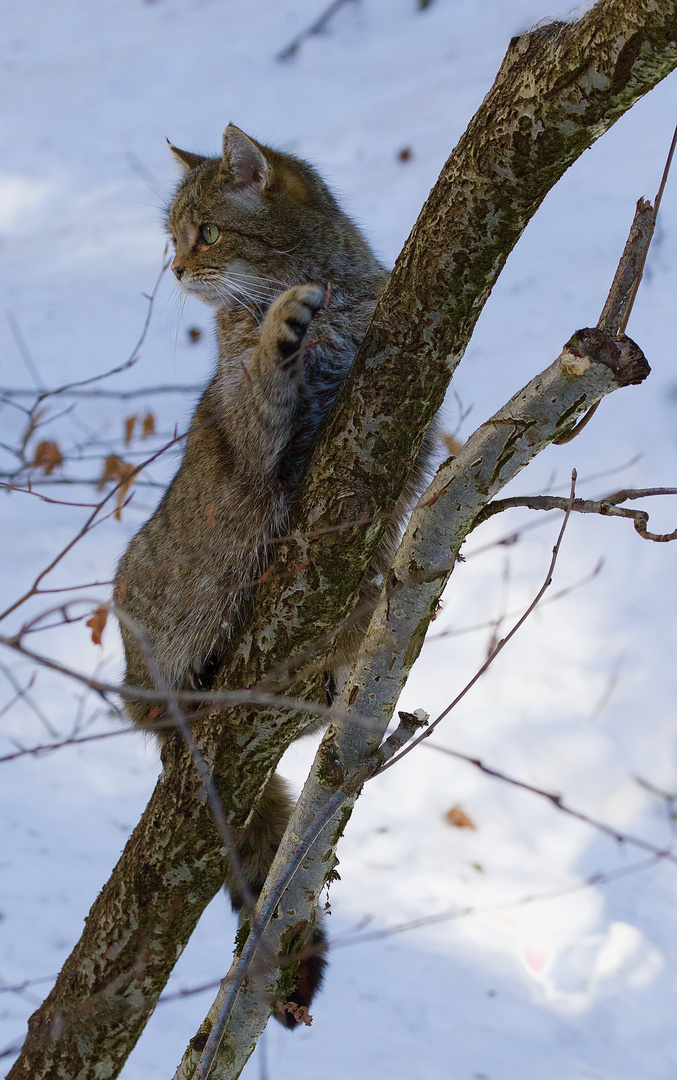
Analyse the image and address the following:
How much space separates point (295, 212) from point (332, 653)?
1274 millimetres

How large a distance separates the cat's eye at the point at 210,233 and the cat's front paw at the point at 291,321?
0.63 m

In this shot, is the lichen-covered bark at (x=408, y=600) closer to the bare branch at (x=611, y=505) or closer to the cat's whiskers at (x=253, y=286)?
the bare branch at (x=611, y=505)

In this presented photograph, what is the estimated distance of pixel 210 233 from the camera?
2711 millimetres

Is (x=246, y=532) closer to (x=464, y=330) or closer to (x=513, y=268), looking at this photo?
(x=464, y=330)

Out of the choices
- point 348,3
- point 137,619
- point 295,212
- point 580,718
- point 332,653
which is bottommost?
point 332,653

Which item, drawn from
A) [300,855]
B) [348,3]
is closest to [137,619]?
[300,855]

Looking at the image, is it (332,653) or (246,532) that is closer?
(332,653)

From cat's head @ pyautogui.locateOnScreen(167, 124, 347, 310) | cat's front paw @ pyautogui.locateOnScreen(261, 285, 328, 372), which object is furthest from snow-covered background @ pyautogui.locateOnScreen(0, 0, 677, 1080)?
cat's front paw @ pyautogui.locateOnScreen(261, 285, 328, 372)

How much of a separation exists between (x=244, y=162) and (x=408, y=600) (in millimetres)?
1551

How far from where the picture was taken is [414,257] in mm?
1791

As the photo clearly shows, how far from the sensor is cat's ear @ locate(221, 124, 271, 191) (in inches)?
103

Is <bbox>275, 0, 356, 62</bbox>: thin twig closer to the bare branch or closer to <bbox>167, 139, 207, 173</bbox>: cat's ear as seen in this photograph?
<bbox>167, 139, 207, 173</bbox>: cat's ear

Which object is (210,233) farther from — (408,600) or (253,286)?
(408,600)

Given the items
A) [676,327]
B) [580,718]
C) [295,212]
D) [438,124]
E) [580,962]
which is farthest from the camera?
[438,124]
